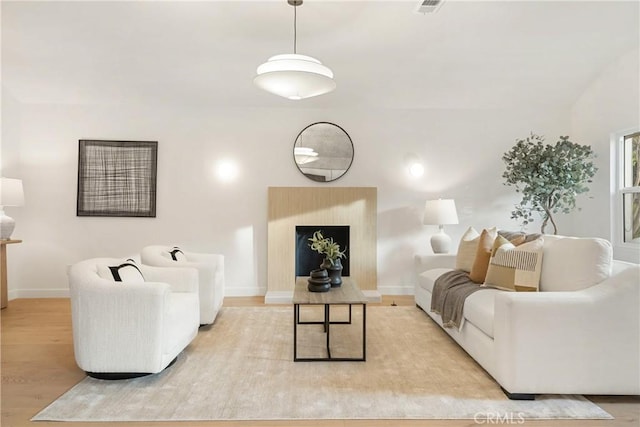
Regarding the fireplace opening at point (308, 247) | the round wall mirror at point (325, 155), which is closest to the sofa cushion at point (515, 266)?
the fireplace opening at point (308, 247)

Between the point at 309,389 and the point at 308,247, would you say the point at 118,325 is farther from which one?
the point at 308,247

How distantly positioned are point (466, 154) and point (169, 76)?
12.8 feet

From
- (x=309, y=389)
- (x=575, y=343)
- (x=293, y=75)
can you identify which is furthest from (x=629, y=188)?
(x=309, y=389)

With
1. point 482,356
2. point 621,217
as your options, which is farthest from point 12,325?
point 621,217

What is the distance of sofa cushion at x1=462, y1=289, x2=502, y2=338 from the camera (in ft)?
9.60

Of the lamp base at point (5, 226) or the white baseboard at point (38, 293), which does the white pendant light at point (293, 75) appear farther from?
the white baseboard at point (38, 293)

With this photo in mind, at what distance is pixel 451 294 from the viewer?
12.2 feet

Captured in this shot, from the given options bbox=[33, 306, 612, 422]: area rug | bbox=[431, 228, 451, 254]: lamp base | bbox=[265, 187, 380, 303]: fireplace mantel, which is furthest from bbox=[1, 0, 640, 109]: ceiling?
bbox=[33, 306, 612, 422]: area rug

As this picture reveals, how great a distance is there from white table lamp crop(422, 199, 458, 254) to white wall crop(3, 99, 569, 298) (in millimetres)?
514

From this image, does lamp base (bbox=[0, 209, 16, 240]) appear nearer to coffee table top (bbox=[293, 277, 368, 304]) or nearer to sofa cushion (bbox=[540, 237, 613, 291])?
coffee table top (bbox=[293, 277, 368, 304])

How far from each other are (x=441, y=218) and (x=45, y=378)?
423 cm

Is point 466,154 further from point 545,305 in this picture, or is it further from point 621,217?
point 545,305

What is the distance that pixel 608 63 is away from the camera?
16.6ft

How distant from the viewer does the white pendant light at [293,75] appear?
3139 mm
